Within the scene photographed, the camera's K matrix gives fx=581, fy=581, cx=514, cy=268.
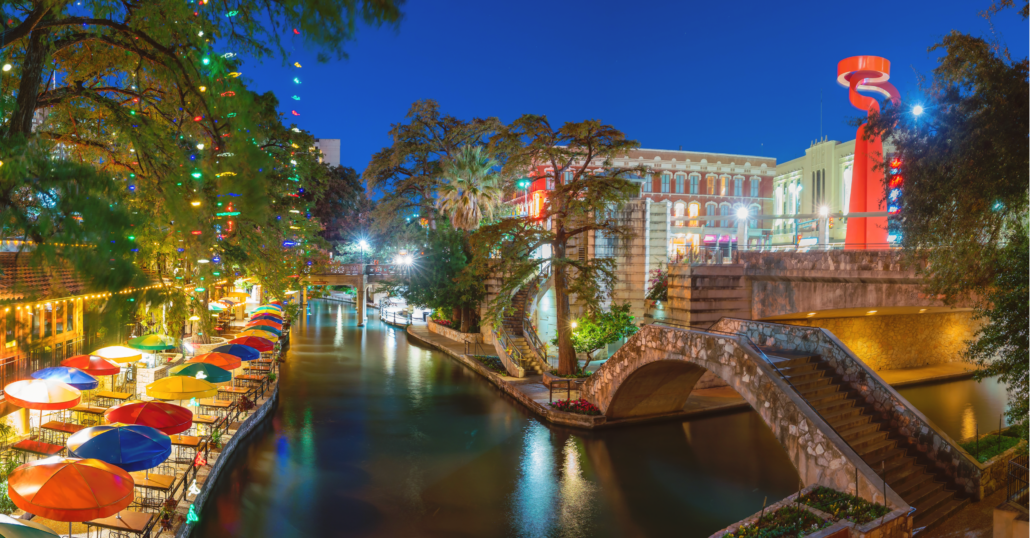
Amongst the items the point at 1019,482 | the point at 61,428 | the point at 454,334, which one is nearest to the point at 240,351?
the point at 61,428

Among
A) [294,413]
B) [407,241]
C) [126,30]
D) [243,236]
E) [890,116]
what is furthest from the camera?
[407,241]

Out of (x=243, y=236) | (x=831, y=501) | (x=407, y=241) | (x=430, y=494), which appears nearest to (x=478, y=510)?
(x=430, y=494)

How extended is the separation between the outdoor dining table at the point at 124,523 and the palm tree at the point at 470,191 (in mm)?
23779

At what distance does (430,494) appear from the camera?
13.2 metres

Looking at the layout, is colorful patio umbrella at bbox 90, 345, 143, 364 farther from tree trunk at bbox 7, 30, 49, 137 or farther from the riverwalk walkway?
tree trunk at bbox 7, 30, 49, 137

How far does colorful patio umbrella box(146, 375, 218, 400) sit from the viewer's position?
1455cm

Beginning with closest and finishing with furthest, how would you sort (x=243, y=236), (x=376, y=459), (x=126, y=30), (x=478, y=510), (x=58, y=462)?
(x=126, y=30)
(x=243, y=236)
(x=58, y=462)
(x=478, y=510)
(x=376, y=459)

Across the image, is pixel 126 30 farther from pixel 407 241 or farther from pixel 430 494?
pixel 407 241

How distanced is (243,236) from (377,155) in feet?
108

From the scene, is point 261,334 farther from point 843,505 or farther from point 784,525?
point 843,505

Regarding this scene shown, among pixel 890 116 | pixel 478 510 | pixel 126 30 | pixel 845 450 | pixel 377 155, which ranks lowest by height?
pixel 478 510

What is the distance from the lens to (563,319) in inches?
862

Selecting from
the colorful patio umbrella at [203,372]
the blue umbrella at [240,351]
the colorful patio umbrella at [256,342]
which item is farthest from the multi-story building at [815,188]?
the colorful patio umbrella at [203,372]

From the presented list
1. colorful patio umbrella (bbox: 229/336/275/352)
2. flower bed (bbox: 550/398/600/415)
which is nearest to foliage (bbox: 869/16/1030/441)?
flower bed (bbox: 550/398/600/415)
